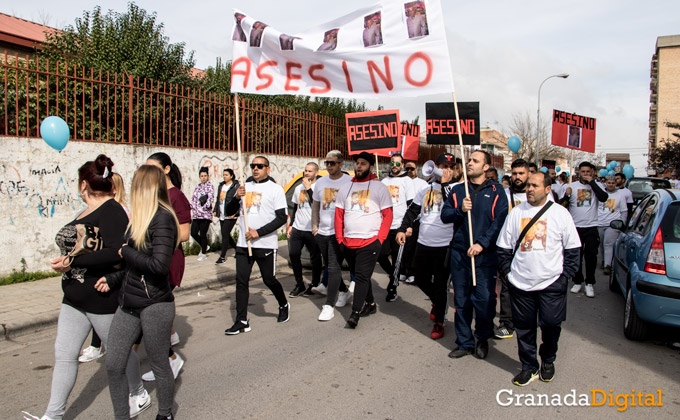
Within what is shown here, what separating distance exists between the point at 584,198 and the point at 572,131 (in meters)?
2.92

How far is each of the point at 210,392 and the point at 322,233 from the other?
3058 mm

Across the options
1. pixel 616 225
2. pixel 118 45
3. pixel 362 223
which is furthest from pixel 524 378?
pixel 118 45

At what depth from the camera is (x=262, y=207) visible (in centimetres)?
570

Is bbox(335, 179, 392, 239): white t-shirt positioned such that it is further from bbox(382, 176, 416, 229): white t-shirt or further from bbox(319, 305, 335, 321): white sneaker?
bbox(382, 176, 416, 229): white t-shirt

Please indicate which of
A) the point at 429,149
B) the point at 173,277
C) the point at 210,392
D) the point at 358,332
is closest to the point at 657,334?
the point at 358,332

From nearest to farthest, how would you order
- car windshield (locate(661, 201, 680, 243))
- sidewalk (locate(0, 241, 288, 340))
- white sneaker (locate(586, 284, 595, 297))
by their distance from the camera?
car windshield (locate(661, 201, 680, 243)) < sidewalk (locate(0, 241, 288, 340)) < white sneaker (locate(586, 284, 595, 297))

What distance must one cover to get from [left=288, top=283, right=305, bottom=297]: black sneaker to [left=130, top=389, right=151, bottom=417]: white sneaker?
3.79 meters

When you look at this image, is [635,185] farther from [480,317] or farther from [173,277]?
[173,277]

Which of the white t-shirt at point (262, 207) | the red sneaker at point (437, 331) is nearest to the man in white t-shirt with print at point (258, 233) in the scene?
the white t-shirt at point (262, 207)

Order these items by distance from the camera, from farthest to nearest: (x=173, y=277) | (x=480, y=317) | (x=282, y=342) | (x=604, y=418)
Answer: (x=282, y=342), (x=480, y=317), (x=173, y=277), (x=604, y=418)

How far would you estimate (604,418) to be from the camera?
12.0ft

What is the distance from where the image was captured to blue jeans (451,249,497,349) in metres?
4.72

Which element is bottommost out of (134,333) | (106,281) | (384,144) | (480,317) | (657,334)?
(657,334)

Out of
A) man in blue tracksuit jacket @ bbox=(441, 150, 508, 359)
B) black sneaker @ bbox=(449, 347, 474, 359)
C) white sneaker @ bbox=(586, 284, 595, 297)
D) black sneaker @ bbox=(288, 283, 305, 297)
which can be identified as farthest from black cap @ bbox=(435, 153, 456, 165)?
white sneaker @ bbox=(586, 284, 595, 297)
